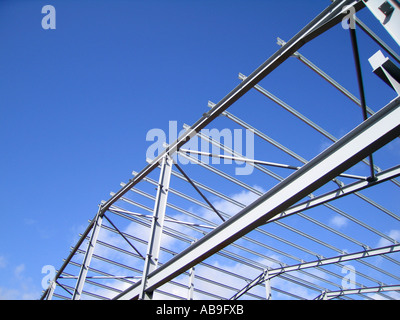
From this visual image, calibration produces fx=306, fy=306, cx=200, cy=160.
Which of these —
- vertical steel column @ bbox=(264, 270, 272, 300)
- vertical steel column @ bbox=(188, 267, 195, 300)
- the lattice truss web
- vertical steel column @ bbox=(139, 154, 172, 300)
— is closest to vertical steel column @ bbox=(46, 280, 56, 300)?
the lattice truss web

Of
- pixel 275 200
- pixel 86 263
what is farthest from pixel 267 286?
pixel 275 200

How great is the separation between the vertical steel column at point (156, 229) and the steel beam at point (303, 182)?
17 centimetres

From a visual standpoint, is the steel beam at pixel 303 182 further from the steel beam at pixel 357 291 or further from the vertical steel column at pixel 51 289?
the steel beam at pixel 357 291

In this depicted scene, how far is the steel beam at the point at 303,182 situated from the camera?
3979 mm

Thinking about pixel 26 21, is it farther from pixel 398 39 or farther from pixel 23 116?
pixel 398 39

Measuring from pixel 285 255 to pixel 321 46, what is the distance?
33.9 ft

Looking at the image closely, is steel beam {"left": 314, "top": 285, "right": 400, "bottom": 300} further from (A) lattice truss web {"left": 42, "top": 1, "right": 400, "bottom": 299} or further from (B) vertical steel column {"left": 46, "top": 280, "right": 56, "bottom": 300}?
(B) vertical steel column {"left": 46, "top": 280, "right": 56, "bottom": 300}

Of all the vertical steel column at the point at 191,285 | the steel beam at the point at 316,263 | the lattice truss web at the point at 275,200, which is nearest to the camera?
the lattice truss web at the point at 275,200

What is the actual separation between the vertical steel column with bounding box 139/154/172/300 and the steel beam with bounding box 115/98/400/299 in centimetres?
17

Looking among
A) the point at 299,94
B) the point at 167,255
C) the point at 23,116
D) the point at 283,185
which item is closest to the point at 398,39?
the point at 283,185

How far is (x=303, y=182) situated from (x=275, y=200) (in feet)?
1.86

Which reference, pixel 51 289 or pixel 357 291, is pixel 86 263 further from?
pixel 357 291

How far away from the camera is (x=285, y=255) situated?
14.5 meters

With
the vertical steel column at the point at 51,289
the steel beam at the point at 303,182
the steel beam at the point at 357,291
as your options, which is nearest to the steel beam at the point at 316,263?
the steel beam at the point at 357,291
